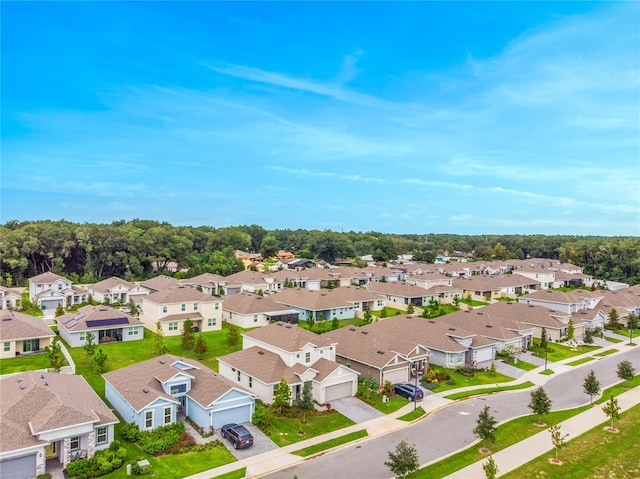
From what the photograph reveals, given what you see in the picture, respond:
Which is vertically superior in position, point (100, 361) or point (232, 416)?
point (100, 361)

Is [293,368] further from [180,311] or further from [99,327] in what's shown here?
[99,327]

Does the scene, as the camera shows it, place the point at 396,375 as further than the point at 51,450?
Yes

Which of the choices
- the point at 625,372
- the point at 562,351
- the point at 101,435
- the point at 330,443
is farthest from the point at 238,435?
the point at 562,351

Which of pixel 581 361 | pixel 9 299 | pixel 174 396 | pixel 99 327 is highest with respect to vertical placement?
pixel 9 299

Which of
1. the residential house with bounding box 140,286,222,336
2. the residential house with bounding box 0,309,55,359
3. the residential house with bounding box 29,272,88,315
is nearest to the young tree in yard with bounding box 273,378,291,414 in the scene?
the residential house with bounding box 140,286,222,336

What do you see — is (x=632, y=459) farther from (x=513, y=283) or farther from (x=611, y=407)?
(x=513, y=283)

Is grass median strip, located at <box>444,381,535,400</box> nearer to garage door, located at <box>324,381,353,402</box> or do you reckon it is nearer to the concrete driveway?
the concrete driveway

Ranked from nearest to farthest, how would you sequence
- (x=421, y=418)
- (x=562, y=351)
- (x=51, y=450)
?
(x=51, y=450) → (x=421, y=418) → (x=562, y=351)

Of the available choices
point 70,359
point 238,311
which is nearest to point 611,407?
point 238,311
